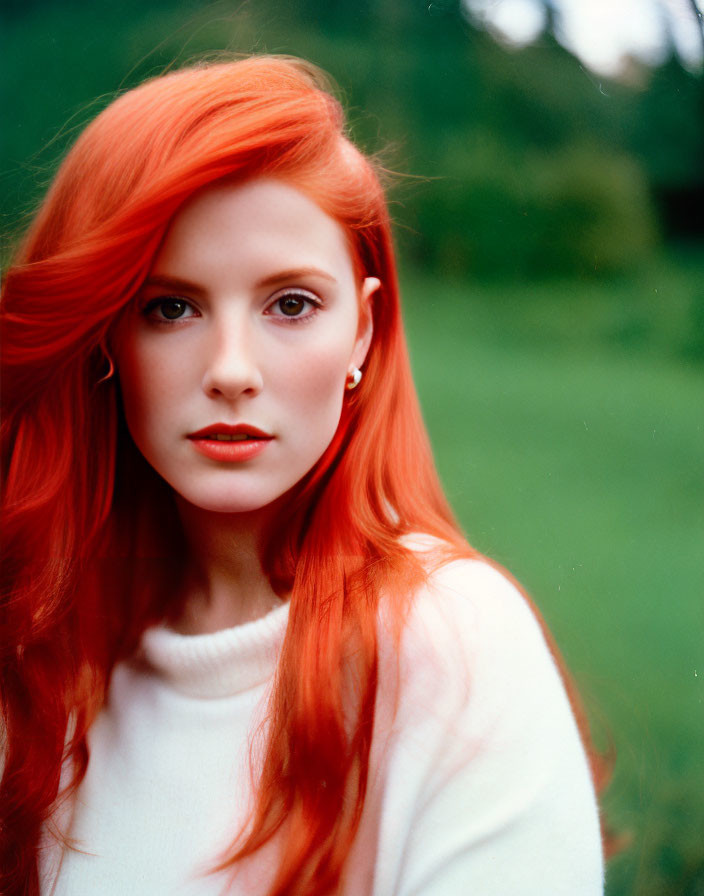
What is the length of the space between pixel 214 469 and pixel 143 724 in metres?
0.38

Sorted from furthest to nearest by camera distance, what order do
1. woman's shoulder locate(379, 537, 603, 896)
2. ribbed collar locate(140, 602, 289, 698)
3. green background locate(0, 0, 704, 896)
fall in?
1. green background locate(0, 0, 704, 896)
2. ribbed collar locate(140, 602, 289, 698)
3. woman's shoulder locate(379, 537, 603, 896)

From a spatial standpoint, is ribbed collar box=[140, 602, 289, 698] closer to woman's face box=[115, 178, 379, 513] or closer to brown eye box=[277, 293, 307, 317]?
woman's face box=[115, 178, 379, 513]

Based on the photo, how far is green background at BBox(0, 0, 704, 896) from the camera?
144cm

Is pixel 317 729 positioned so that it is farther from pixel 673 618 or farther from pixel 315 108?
pixel 315 108

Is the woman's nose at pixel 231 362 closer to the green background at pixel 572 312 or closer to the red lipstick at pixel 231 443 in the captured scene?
the red lipstick at pixel 231 443

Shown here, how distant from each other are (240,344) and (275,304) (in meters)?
0.07

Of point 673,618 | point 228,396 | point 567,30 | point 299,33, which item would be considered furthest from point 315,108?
point 673,618

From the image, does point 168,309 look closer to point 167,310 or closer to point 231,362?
point 167,310

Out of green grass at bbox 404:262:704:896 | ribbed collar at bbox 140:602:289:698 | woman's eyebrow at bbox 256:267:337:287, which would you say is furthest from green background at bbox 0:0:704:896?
ribbed collar at bbox 140:602:289:698

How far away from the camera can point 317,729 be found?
1139 millimetres

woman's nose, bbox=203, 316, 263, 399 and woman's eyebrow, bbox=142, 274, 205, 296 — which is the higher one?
woman's eyebrow, bbox=142, 274, 205, 296

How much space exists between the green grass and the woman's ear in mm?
229

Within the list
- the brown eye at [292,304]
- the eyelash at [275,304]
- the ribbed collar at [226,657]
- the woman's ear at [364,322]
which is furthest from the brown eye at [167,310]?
the ribbed collar at [226,657]

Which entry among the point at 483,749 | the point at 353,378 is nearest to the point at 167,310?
the point at 353,378
